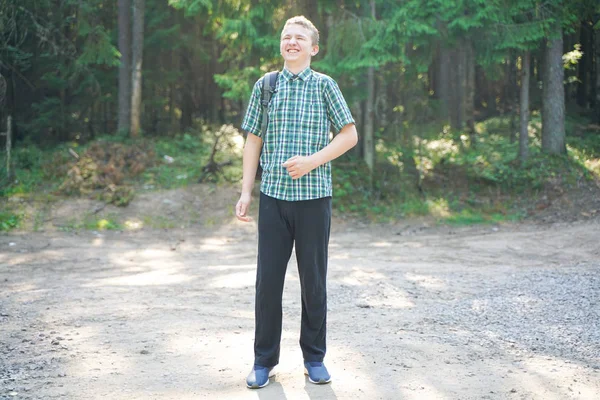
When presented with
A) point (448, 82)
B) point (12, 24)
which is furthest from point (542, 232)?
point (448, 82)

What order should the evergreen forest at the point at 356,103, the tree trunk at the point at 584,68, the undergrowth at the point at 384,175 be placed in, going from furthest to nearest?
Result: the tree trunk at the point at 584,68
the undergrowth at the point at 384,175
the evergreen forest at the point at 356,103

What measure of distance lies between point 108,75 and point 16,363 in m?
19.3

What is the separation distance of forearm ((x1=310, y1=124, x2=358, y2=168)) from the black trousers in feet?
0.85

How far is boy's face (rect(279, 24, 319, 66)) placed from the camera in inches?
159

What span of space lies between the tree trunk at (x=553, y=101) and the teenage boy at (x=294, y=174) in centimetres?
1385

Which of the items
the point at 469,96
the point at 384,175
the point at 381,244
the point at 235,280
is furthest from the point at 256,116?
the point at 469,96

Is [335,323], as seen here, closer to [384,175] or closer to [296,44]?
[296,44]

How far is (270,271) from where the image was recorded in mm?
4125

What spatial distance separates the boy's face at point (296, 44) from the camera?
4.03 m

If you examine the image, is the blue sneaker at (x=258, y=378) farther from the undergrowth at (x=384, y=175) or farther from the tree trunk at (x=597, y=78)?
the tree trunk at (x=597, y=78)

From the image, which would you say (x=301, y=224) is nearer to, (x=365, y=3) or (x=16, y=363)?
(x=16, y=363)

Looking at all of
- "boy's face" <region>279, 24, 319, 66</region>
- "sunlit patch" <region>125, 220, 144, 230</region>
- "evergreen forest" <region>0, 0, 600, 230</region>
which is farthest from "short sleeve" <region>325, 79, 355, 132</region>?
"sunlit patch" <region>125, 220, 144, 230</region>

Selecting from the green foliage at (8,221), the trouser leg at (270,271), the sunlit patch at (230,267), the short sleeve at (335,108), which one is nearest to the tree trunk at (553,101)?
the sunlit patch at (230,267)

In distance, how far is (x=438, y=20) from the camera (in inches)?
569
